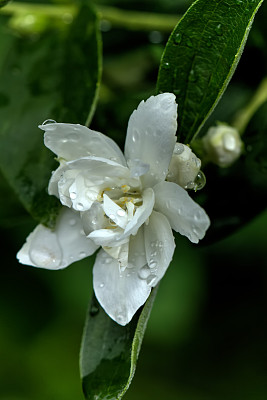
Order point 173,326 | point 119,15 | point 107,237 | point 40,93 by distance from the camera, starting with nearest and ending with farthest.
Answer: point 107,237, point 40,93, point 119,15, point 173,326

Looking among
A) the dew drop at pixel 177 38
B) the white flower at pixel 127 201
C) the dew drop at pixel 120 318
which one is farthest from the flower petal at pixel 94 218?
the dew drop at pixel 177 38

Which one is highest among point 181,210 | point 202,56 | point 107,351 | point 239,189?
point 202,56

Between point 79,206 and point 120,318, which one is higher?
point 79,206

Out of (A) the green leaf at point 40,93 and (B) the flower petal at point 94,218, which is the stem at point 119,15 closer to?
(A) the green leaf at point 40,93

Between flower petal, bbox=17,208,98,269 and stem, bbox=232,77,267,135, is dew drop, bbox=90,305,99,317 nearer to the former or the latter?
flower petal, bbox=17,208,98,269

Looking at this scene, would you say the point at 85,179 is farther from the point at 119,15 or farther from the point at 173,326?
the point at 173,326

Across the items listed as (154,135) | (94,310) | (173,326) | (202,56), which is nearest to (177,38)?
(202,56)

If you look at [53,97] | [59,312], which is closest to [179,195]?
[53,97]

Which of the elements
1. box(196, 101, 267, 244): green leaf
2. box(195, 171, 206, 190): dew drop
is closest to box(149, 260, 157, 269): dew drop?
box(195, 171, 206, 190): dew drop
